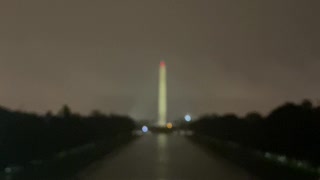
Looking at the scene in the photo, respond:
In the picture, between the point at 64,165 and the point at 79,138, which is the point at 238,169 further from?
the point at 79,138

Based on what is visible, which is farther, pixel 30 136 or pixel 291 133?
pixel 291 133

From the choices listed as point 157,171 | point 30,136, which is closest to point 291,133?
point 157,171

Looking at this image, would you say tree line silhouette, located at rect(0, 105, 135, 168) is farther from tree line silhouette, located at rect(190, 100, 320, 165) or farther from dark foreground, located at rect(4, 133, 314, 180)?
tree line silhouette, located at rect(190, 100, 320, 165)

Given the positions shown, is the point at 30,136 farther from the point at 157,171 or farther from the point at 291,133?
the point at 291,133

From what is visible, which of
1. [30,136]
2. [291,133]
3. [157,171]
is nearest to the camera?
[30,136]

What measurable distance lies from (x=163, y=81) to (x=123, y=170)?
105 m

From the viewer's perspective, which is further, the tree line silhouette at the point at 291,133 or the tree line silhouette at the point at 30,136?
the tree line silhouette at the point at 291,133

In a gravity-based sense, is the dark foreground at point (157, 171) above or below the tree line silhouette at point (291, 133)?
below

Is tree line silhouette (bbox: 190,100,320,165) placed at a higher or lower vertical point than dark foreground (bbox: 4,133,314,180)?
higher

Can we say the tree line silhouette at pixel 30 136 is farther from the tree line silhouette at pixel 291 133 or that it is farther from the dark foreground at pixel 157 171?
the tree line silhouette at pixel 291 133

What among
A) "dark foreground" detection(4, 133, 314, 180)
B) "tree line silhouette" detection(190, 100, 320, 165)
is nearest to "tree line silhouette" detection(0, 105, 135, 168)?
"dark foreground" detection(4, 133, 314, 180)

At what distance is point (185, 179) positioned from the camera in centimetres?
2948

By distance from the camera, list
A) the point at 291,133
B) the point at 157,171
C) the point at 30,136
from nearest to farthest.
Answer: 1. the point at 30,136
2. the point at 291,133
3. the point at 157,171

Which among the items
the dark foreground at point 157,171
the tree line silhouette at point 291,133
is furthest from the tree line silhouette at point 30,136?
the tree line silhouette at point 291,133
